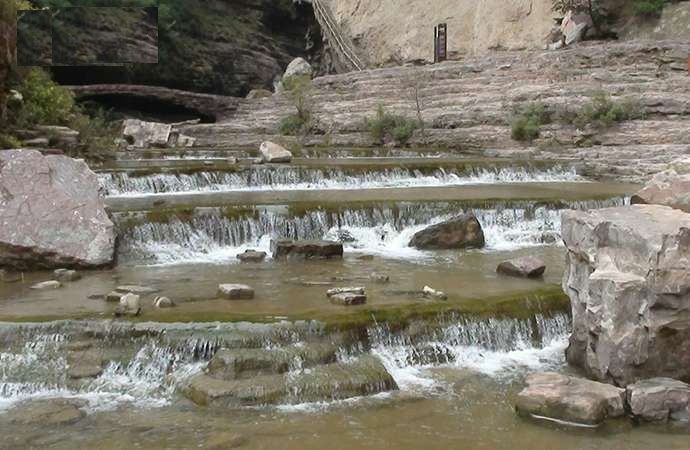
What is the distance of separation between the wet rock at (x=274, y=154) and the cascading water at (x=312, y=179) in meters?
2.16

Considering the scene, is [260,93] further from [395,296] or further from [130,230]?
[395,296]

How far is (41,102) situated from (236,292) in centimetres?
1072

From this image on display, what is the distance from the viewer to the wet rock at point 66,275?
9711mm

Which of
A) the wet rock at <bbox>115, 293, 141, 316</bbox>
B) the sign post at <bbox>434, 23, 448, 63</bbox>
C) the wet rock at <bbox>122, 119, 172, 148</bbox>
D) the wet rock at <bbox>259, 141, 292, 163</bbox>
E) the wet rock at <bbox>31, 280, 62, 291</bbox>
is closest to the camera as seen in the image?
the wet rock at <bbox>115, 293, 141, 316</bbox>

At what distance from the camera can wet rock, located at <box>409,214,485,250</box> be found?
12.0 m

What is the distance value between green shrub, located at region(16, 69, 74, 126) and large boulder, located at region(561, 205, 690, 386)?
12.3 m

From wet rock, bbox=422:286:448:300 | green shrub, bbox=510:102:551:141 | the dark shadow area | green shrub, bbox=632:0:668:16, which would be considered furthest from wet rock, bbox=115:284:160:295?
green shrub, bbox=632:0:668:16

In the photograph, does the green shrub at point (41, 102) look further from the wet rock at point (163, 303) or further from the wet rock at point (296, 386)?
the wet rock at point (296, 386)

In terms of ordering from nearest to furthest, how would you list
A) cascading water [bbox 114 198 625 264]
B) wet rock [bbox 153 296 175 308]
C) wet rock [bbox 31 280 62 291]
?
wet rock [bbox 153 296 175 308]
wet rock [bbox 31 280 62 291]
cascading water [bbox 114 198 625 264]

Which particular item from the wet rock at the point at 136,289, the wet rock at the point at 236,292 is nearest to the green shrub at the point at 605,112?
the wet rock at the point at 236,292

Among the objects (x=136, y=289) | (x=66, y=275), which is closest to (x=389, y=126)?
(x=66, y=275)

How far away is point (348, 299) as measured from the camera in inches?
320

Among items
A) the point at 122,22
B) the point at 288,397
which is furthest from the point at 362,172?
the point at 122,22

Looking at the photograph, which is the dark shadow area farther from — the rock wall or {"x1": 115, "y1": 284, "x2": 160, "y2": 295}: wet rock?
{"x1": 115, "y1": 284, "x2": 160, "y2": 295}: wet rock
